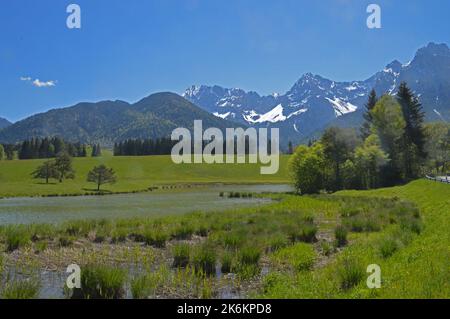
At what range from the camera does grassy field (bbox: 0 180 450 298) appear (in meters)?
14.3

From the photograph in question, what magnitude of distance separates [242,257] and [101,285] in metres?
7.02

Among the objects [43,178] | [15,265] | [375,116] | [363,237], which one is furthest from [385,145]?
[43,178]

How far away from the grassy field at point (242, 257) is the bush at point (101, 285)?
0.03m

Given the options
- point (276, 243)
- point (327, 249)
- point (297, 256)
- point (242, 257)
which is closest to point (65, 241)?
point (242, 257)

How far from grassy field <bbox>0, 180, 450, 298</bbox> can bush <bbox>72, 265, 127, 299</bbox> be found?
1.3 inches

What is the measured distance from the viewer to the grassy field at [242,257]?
14266 millimetres

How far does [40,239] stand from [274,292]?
17.0 meters

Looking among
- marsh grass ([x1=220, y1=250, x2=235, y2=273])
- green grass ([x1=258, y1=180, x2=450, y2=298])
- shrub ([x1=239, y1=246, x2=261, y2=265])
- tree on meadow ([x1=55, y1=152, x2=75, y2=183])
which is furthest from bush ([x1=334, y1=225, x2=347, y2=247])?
tree on meadow ([x1=55, y1=152, x2=75, y2=183])

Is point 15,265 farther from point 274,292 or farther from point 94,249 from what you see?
point 274,292

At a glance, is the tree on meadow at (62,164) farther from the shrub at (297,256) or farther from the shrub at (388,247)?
the shrub at (388,247)

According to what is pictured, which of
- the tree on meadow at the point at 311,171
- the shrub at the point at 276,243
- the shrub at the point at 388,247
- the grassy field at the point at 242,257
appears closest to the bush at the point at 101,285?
the grassy field at the point at 242,257

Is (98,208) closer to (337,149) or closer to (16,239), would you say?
(16,239)

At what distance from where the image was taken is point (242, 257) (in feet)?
63.6

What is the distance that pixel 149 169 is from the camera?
17275 centimetres
